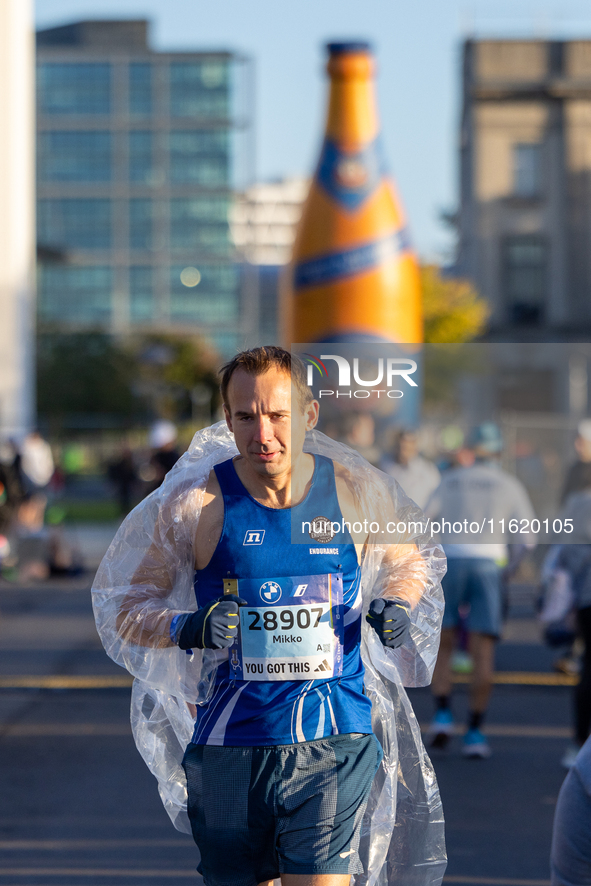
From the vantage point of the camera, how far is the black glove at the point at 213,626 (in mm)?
2650

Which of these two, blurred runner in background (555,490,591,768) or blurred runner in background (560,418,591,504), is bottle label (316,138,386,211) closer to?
blurred runner in background (555,490,591,768)

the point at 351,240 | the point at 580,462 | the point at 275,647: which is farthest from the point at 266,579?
the point at 351,240

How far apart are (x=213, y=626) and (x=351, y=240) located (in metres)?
11.3

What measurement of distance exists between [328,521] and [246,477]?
8.8 inches

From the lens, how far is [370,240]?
13.4 m

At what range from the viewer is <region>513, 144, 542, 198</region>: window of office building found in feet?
123

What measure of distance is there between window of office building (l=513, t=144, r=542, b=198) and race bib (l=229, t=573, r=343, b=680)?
119 feet

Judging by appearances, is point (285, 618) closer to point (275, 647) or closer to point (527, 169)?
point (275, 647)

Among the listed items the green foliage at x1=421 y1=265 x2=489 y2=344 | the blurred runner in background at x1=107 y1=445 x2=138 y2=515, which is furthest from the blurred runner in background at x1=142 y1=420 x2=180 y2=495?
the green foliage at x1=421 y1=265 x2=489 y2=344

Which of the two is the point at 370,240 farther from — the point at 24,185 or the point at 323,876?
the point at 24,185

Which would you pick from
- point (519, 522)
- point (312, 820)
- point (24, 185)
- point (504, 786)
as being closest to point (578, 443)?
point (519, 522)

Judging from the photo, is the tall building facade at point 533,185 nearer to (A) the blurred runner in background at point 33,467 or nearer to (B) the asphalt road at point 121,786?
(A) the blurred runner in background at point 33,467

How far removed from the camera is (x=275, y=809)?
271 cm

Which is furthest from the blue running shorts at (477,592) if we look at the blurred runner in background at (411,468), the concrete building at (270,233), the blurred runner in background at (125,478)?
the concrete building at (270,233)
